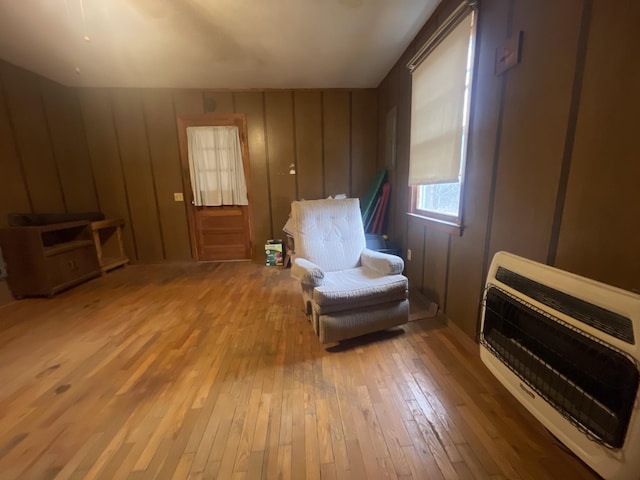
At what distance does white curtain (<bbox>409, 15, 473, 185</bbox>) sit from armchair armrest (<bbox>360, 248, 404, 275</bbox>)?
0.72m

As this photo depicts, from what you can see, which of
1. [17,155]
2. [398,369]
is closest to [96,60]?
[17,155]

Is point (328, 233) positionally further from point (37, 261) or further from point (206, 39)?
point (37, 261)

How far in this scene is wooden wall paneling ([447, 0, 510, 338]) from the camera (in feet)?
4.90

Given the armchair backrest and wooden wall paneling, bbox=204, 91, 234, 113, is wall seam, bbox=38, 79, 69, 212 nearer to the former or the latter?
wooden wall paneling, bbox=204, 91, 234, 113

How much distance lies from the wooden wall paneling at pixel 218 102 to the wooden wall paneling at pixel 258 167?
0.29ft

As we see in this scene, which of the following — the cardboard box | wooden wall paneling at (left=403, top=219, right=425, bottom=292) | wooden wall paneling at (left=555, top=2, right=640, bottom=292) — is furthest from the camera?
the cardboard box

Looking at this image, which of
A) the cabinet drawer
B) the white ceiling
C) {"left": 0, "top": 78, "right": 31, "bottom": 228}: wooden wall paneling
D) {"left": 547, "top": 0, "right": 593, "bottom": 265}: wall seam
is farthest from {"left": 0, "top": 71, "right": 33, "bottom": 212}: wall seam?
{"left": 547, "top": 0, "right": 593, "bottom": 265}: wall seam

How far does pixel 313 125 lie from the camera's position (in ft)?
12.5

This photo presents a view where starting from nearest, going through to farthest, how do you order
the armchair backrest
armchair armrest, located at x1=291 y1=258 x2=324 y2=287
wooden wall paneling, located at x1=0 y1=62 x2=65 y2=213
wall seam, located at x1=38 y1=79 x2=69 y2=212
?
armchair armrest, located at x1=291 y1=258 x2=324 y2=287 → the armchair backrest → wooden wall paneling, located at x1=0 y1=62 x2=65 y2=213 → wall seam, located at x1=38 y1=79 x2=69 y2=212

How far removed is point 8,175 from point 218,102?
247cm

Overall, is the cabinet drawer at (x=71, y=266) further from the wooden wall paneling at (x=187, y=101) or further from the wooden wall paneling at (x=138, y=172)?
the wooden wall paneling at (x=187, y=101)

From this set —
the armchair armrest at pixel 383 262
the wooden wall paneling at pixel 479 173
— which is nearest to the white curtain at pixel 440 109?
the wooden wall paneling at pixel 479 173

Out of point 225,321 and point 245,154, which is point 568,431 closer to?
point 225,321

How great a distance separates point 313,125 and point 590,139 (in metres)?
3.32
